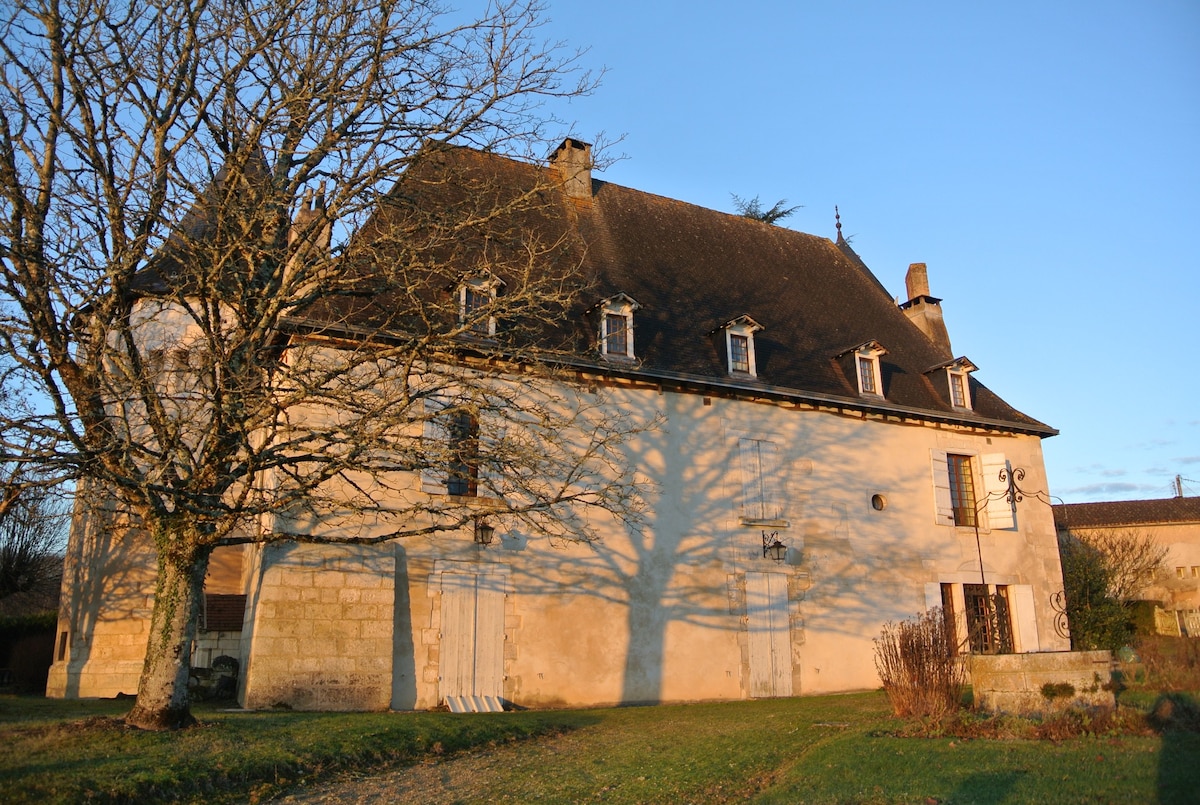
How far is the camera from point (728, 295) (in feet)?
57.5

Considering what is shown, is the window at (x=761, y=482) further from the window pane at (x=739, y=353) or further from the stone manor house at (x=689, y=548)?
the window pane at (x=739, y=353)

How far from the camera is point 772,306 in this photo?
17922mm

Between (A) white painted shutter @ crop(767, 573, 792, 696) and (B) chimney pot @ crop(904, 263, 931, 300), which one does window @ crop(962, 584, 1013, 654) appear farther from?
(B) chimney pot @ crop(904, 263, 931, 300)

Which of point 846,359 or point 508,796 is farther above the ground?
point 846,359

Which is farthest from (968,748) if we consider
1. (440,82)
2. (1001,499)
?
(1001,499)

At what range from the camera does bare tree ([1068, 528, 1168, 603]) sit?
24.8 meters

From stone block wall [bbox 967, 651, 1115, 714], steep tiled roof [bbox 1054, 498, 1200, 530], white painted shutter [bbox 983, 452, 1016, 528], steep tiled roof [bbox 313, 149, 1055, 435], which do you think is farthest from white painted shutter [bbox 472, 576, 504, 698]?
steep tiled roof [bbox 1054, 498, 1200, 530]

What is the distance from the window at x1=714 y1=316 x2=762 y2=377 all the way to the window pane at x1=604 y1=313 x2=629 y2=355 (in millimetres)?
1938

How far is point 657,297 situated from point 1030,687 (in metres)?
9.58

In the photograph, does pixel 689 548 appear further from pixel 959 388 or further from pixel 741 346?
pixel 959 388

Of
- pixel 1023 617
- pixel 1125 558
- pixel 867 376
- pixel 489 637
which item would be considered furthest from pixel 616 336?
pixel 1125 558

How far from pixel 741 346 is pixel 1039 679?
8.41 meters

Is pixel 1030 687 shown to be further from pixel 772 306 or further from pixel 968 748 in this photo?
pixel 772 306

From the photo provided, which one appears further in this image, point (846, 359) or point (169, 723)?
point (846, 359)
